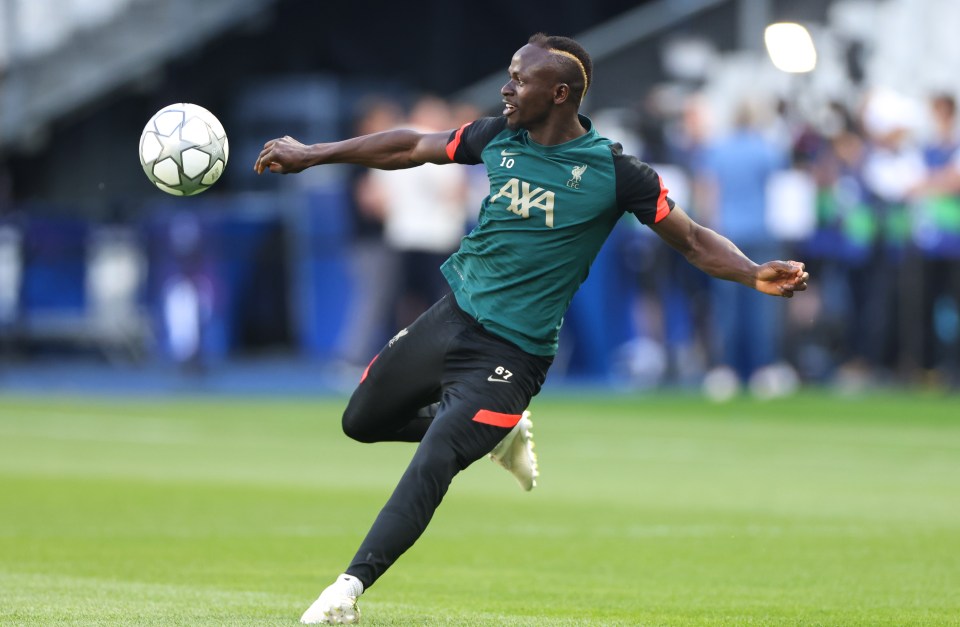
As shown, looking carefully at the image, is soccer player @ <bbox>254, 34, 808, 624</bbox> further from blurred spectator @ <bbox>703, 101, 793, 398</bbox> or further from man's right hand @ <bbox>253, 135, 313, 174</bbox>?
blurred spectator @ <bbox>703, 101, 793, 398</bbox>

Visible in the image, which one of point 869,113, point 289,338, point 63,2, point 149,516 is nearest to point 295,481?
point 149,516

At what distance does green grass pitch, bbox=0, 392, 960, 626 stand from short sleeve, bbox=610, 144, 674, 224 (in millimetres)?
1732

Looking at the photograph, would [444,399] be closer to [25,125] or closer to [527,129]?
[527,129]

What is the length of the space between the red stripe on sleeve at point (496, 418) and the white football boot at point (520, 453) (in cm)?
95

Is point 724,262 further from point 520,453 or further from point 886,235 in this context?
point 886,235

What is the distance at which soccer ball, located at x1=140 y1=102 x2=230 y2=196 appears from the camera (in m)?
7.90

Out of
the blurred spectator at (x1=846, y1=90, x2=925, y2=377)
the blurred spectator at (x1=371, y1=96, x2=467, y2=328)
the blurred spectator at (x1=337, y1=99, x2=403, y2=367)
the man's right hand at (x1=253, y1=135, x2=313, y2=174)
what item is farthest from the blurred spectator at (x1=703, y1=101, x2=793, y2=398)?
the man's right hand at (x1=253, y1=135, x2=313, y2=174)

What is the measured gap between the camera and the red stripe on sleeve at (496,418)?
730 centimetres

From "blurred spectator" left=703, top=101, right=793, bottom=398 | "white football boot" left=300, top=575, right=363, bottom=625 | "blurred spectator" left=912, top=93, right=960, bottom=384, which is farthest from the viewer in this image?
"blurred spectator" left=912, top=93, right=960, bottom=384

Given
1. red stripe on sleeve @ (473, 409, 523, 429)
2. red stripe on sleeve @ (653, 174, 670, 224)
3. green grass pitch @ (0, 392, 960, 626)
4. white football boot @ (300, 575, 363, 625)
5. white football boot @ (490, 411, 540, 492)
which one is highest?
red stripe on sleeve @ (653, 174, 670, 224)

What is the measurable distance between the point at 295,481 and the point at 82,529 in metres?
3.10

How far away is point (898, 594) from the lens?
27.2 feet

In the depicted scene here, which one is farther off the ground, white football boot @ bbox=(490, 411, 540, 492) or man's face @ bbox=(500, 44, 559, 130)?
man's face @ bbox=(500, 44, 559, 130)

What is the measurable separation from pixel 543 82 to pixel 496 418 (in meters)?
1.44
